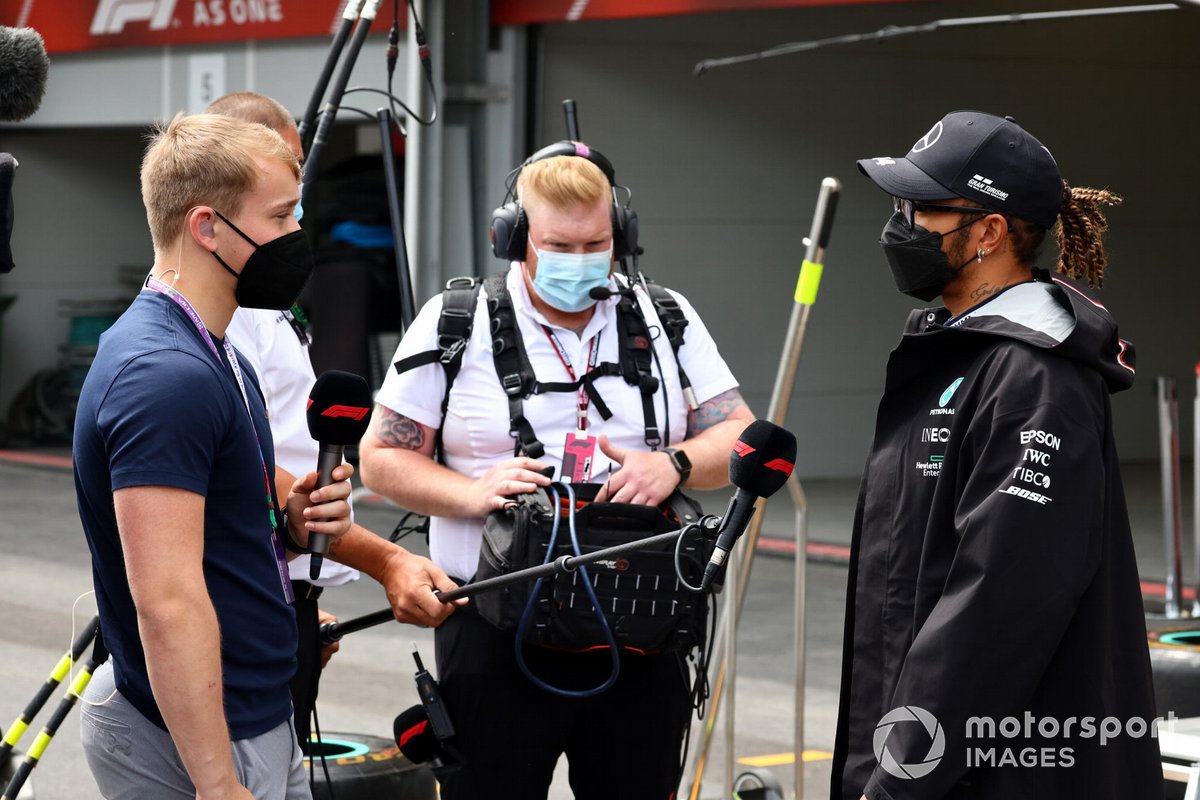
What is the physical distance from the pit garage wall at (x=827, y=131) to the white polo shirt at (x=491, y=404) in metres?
9.49

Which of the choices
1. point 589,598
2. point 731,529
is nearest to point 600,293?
point 589,598

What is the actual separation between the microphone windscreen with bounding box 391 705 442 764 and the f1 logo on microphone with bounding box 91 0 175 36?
1227 cm

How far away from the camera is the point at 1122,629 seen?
2633 millimetres

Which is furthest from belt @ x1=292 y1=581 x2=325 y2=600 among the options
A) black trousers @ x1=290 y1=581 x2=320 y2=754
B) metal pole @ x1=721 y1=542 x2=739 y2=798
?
metal pole @ x1=721 y1=542 x2=739 y2=798

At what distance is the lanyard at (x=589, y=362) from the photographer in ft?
11.9

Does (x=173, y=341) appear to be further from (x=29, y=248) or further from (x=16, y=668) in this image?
(x=29, y=248)

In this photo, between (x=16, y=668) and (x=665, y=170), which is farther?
(x=665, y=170)

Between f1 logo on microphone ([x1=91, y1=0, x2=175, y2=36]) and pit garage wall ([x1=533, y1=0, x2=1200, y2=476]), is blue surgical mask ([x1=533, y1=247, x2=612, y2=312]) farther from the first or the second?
f1 logo on microphone ([x1=91, y1=0, x2=175, y2=36])

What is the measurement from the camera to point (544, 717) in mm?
3514

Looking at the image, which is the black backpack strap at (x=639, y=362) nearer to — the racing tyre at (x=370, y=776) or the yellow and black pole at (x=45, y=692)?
the racing tyre at (x=370, y=776)

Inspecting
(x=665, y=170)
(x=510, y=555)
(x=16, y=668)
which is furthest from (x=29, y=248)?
(x=510, y=555)

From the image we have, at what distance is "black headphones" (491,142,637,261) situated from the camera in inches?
149

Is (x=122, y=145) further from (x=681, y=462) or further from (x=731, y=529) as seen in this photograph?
(x=731, y=529)

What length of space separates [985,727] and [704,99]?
1179 centimetres
